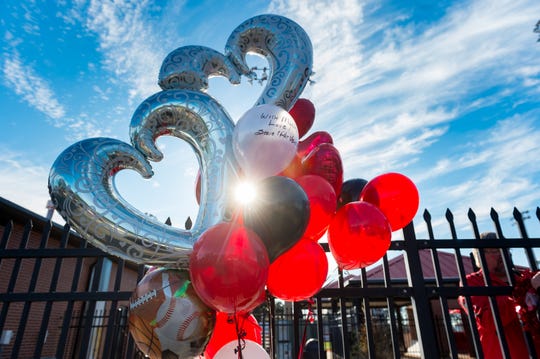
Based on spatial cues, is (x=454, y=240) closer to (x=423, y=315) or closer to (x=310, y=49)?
(x=423, y=315)

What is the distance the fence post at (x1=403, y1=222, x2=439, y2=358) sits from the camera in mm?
2293

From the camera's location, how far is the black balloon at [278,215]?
1.40m

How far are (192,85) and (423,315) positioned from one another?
2458 mm

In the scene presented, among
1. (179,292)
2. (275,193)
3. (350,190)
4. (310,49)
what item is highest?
(310,49)

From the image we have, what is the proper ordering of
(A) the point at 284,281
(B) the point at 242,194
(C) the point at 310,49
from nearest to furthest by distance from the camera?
1. (B) the point at 242,194
2. (A) the point at 284,281
3. (C) the point at 310,49

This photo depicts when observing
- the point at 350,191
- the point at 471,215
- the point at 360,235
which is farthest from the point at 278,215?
the point at 471,215

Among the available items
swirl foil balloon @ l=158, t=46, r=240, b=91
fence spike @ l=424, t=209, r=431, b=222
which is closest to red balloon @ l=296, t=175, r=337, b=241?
swirl foil balloon @ l=158, t=46, r=240, b=91

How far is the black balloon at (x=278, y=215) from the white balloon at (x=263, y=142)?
14cm

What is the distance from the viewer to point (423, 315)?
237 cm

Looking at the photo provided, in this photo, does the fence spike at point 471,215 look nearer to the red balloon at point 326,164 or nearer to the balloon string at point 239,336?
the red balloon at point 326,164

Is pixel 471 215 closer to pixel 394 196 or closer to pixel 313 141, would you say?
pixel 394 196

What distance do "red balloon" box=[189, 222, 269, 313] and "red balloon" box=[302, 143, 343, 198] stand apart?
2.48 feet

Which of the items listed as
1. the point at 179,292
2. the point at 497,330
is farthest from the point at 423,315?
the point at 179,292

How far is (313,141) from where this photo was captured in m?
2.27
